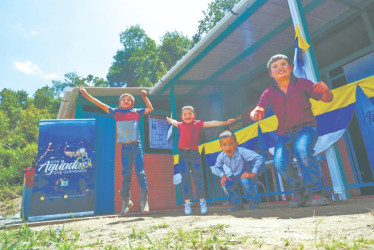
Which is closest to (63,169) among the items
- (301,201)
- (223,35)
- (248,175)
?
(248,175)

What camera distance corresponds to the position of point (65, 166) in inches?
213

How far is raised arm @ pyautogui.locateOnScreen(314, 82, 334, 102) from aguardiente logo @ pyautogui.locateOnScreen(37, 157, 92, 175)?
499cm

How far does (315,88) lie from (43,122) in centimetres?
565

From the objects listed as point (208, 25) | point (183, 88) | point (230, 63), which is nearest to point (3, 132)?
point (208, 25)

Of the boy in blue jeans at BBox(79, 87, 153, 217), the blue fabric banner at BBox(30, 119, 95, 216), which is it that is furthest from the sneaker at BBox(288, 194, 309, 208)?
the blue fabric banner at BBox(30, 119, 95, 216)

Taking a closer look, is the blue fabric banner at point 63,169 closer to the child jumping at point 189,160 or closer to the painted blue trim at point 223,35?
the child jumping at point 189,160

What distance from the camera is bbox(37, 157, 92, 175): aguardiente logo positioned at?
521 cm

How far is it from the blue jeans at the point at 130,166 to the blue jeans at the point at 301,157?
2.24 m

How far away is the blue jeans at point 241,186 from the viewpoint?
12.5 ft

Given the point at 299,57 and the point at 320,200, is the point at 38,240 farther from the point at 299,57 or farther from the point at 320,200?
the point at 299,57

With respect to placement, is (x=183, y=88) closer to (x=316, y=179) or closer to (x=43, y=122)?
(x=43, y=122)

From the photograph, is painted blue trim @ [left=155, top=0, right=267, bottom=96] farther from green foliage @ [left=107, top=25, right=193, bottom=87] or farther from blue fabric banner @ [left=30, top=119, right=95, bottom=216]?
green foliage @ [left=107, top=25, right=193, bottom=87]

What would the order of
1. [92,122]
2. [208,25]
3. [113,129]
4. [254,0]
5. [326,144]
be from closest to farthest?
[326,144] → [254,0] → [92,122] → [113,129] → [208,25]

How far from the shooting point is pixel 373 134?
116 inches
